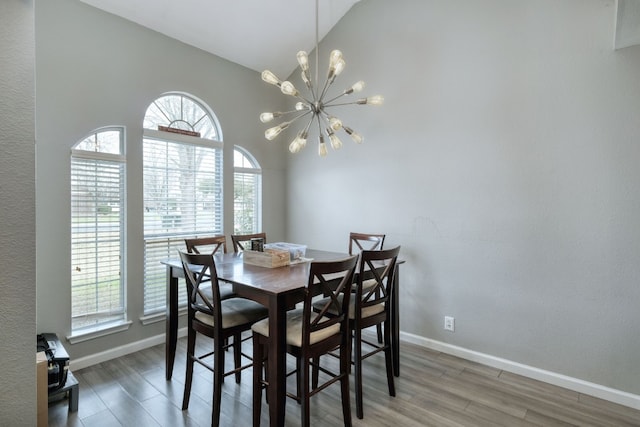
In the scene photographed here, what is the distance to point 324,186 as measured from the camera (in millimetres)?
3982

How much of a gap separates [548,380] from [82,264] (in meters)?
3.80

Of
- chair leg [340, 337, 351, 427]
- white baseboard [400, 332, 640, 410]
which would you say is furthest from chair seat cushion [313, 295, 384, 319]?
white baseboard [400, 332, 640, 410]

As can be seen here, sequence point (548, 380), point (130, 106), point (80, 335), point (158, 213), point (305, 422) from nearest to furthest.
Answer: point (305, 422)
point (548, 380)
point (80, 335)
point (130, 106)
point (158, 213)

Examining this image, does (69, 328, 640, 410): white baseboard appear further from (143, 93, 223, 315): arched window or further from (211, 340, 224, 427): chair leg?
(211, 340, 224, 427): chair leg

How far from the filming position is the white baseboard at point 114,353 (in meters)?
Result: 2.74

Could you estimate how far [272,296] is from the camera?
1773 mm

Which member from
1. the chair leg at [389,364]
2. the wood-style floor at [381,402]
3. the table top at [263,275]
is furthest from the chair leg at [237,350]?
the chair leg at [389,364]

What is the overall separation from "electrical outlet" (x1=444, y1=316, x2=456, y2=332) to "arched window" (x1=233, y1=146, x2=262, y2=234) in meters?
2.35

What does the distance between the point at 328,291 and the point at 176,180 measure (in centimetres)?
228

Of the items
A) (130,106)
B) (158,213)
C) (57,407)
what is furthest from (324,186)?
(57,407)

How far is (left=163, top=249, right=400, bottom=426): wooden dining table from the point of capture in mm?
1766

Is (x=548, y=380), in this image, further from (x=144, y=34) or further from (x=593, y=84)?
(x=144, y=34)

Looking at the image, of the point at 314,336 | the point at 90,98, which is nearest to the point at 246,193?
the point at 90,98

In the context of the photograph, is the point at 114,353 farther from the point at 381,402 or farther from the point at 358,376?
the point at 381,402
